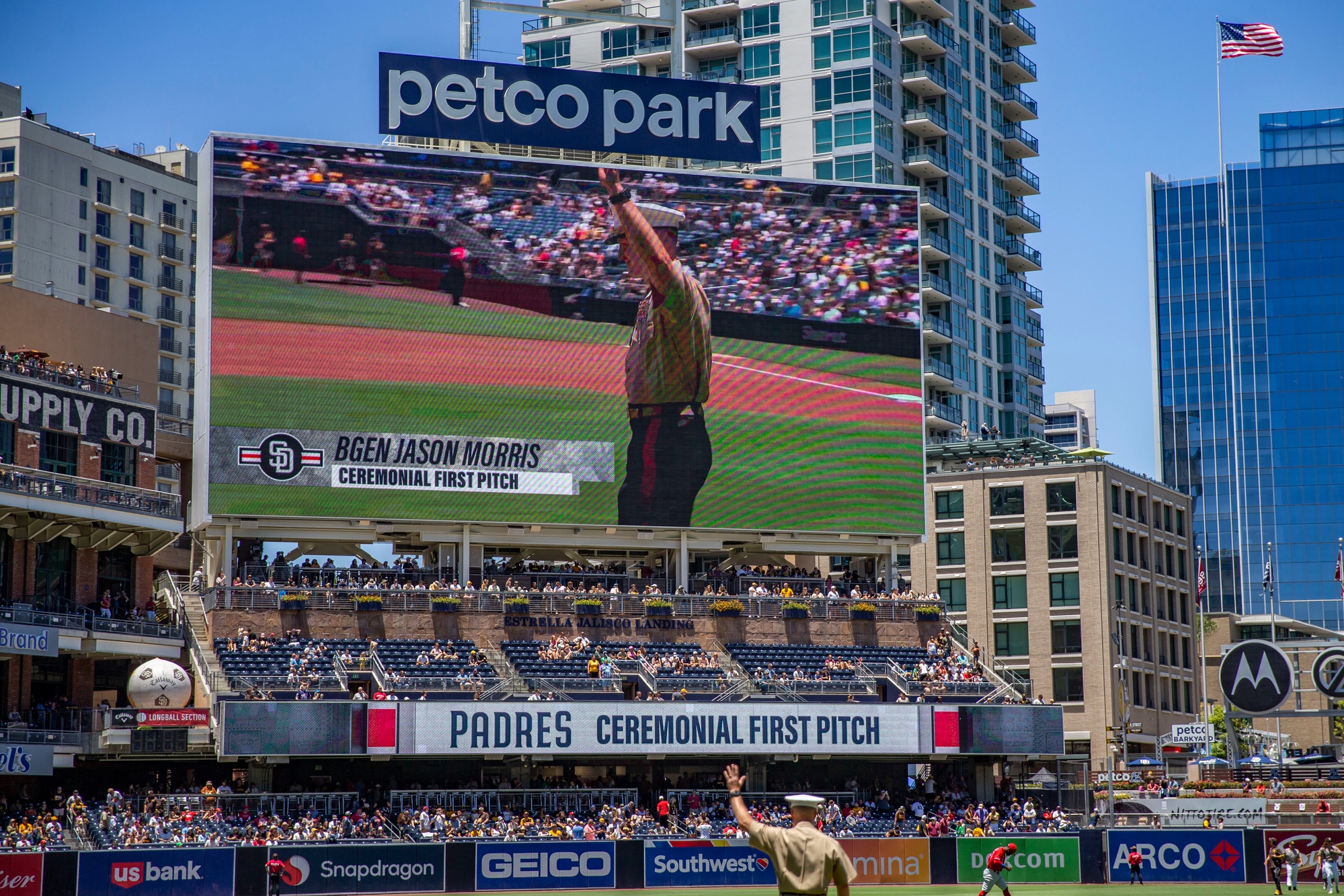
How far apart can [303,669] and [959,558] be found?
43851 mm

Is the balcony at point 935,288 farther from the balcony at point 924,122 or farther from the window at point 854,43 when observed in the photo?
the window at point 854,43

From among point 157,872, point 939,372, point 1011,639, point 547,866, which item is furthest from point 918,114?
point 157,872

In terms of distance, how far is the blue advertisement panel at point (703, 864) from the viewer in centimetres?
5191

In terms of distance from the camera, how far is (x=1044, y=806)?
64.8m

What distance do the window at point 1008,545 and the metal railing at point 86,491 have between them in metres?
45.0

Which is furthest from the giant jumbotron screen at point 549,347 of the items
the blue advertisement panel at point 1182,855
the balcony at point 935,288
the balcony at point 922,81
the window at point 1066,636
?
the balcony at point 922,81

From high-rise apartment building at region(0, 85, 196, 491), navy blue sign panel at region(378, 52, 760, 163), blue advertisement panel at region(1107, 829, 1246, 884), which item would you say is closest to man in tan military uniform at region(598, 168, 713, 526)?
navy blue sign panel at region(378, 52, 760, 163)

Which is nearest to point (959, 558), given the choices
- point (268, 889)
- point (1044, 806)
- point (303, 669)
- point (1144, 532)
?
point (1144, 532)

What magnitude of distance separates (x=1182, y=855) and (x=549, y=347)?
28.9 meters

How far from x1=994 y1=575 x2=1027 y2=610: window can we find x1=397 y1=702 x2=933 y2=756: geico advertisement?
1143 inches

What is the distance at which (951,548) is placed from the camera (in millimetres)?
92562

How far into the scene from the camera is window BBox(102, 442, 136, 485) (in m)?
63.0

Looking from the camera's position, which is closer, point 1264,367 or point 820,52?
point 820,52

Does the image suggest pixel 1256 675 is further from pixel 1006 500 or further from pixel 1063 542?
pixel 1006 500
